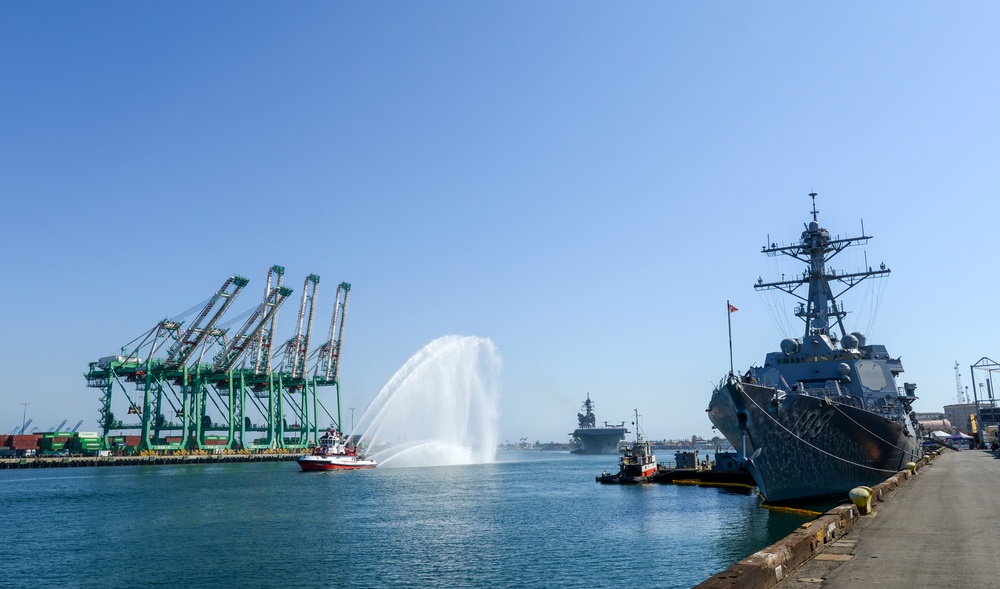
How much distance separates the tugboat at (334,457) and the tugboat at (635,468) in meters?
40.0

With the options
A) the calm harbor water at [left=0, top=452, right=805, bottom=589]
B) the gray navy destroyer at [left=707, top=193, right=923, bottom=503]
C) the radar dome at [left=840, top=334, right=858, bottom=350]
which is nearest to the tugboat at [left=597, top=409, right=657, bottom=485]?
the calm harbor water at [left=0, top=452, right=805, bottom=589]

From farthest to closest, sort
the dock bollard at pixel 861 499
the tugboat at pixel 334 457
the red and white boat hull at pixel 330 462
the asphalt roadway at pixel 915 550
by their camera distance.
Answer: the tugboat at pixel 334 457
the red and white boat hull at pixel 330 462
the dock bollard at pixel 861 499
the asphalt roadway at pixel 915 550

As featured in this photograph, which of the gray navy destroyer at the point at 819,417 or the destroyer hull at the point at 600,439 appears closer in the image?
the gray navy destroyer at the point at 819,417

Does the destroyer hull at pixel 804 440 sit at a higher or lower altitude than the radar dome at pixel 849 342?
lower

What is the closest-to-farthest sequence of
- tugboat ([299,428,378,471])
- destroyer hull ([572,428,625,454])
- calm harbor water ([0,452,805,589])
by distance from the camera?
calm harbor water ([0,452,805,589]) → tugboat ([299,428,378,471]) → destroyer hull ([572,428,625,454])

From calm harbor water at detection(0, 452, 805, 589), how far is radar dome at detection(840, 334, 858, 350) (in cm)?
1193

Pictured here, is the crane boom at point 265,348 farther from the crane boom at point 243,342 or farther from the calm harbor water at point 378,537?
the calm harbor water at point 378,537

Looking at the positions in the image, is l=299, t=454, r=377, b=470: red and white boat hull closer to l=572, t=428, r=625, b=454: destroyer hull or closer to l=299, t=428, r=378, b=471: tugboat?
l=299, t=428, r=378, b=471: tugboat

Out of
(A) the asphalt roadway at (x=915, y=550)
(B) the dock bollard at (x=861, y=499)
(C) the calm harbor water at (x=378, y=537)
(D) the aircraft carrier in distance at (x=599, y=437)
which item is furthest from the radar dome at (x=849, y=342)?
(D) the aircraft carrier in distance at (x=599, y=437)

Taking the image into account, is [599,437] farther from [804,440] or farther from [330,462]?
[804,440]

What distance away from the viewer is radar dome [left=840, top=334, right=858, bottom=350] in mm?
42625

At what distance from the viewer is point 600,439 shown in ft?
596

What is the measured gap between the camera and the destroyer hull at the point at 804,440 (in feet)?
100

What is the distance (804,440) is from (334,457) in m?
73.1
